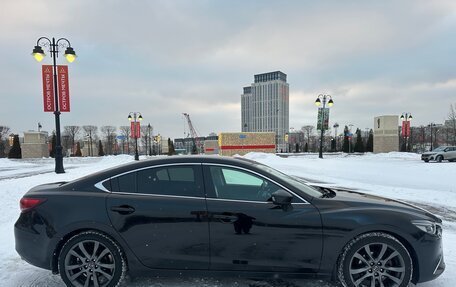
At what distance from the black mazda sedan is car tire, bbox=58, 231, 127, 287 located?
0.4 inches

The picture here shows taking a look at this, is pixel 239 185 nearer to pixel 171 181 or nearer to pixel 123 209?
pixel 171 181

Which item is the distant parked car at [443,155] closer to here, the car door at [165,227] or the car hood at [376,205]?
the car hood at [376,205]

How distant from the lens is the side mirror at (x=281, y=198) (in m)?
3.17

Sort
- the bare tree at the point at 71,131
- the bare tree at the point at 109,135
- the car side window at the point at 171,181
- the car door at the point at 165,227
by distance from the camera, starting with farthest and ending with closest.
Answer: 1. the bare tree at the point at 109,135
2. the bare tree at the point at 71,131
3. the car side window at the point at 171,181
4. the car door at the point at 165,227

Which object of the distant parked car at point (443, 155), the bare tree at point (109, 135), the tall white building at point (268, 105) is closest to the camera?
the distant parked car at point (443, 155)

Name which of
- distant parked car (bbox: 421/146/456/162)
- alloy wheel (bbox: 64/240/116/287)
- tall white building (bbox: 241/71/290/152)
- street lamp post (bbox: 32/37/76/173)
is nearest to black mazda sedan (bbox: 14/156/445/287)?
alloy wheel (bbox: 64/240/116/287)

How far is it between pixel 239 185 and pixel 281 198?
22.4 inches

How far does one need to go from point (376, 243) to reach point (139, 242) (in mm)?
2629

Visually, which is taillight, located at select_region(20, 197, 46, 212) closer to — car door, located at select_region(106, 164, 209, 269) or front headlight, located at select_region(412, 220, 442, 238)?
car door, located at select_region(106, 164, 209, 269)

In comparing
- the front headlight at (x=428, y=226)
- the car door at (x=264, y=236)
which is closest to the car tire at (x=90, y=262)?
the car door at (x=264, y=236)

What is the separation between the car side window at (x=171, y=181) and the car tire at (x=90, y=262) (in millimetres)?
712

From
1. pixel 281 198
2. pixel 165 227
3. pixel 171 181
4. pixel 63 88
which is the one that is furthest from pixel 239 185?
pixel 63 88

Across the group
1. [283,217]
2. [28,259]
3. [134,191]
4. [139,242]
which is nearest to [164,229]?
[139,242]

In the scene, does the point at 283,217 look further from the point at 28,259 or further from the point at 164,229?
the point at 28,259
